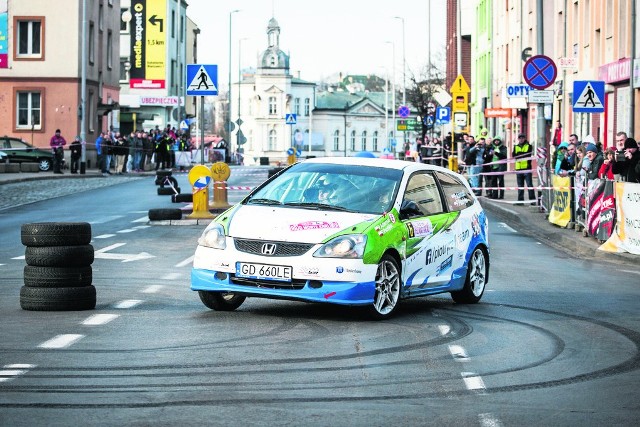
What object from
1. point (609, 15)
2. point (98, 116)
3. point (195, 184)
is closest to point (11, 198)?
point (195, 184)

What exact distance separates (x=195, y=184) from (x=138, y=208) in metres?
5.81

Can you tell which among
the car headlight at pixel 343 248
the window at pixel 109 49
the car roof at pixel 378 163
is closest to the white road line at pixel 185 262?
the car roof at pixel 378 163

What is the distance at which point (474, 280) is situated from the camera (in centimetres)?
1448

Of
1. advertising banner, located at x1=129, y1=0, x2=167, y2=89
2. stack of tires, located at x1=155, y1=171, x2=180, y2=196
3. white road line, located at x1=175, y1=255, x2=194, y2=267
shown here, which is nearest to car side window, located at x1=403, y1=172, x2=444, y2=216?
white road line, located at x1=175, y1=255, x2=194, y2=267

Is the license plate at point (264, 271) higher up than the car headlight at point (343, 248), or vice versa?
the car headlight at point (343, 248)

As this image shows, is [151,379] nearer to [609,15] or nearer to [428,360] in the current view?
[428,360]

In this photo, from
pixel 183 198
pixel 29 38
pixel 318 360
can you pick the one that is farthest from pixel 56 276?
pixel 29 38

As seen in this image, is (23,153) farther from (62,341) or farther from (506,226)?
(62,341)

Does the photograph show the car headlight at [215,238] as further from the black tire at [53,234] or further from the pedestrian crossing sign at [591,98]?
the pedestrian crossing sign at [591,98]

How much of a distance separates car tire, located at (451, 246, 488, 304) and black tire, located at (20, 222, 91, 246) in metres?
3.86

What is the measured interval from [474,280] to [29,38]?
54.0m

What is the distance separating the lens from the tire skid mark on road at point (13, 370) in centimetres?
886

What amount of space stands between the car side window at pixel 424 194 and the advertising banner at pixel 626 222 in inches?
333

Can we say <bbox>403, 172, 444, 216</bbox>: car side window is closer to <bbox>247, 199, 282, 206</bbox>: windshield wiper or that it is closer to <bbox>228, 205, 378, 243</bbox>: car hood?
<bbox>228, 205, 378, 243</bbox>: car hood
